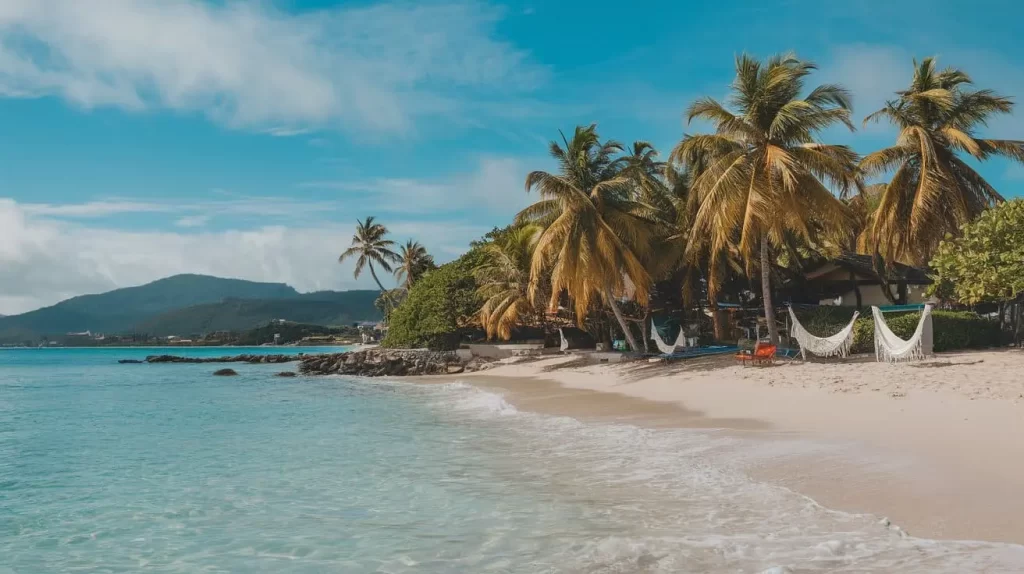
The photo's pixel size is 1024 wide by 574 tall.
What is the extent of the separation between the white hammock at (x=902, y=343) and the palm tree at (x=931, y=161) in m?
5.67

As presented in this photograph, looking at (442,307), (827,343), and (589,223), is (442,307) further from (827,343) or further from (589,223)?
(827,343)

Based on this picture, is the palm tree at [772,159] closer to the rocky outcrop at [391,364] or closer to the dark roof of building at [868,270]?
the dark roof of building at [868,270]

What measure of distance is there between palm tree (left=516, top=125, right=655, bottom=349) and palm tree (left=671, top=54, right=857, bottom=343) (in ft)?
9.60

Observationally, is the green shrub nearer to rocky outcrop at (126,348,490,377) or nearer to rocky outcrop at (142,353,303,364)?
rocky outcrop at (126,348,490,377)

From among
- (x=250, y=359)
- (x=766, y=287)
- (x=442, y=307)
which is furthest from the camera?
(x=250, y=359)

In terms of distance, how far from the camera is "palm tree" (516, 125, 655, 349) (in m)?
21.0

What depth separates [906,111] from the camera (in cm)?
2042

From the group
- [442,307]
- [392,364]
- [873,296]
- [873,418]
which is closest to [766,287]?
[873,418]

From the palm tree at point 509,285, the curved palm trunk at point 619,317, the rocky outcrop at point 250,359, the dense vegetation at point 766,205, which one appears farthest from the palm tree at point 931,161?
the rocky outcrop at point 250,359

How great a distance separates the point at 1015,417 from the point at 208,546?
29.3 ft

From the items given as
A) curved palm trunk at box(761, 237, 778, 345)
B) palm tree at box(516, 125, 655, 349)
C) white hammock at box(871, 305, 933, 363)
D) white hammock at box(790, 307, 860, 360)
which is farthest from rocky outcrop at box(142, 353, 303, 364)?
white hammock at box(871, 305, 933, 363)

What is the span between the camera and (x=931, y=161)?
19297 millimetres

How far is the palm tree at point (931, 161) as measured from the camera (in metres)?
19.3

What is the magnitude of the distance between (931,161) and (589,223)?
32.3 feet
